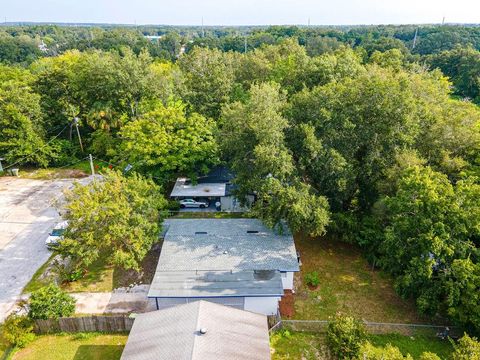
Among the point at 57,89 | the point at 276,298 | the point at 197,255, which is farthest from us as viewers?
the point at 57,89

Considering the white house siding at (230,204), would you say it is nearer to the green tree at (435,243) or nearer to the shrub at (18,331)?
the green tree at (435,243)

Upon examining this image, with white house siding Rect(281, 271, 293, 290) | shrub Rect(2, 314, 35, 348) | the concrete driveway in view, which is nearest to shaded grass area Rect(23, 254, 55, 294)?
the concrete driveway

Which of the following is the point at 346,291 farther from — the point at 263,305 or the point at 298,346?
the point at 263,305

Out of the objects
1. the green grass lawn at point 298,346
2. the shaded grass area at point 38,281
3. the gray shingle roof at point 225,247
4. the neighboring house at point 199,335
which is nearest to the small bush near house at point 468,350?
the green grass lawn at point 298,346

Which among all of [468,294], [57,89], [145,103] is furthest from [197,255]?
[57,89]

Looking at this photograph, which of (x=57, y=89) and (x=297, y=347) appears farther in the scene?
(x=57, y=89)

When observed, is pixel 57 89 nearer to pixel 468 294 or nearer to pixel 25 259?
pixel 25 259
